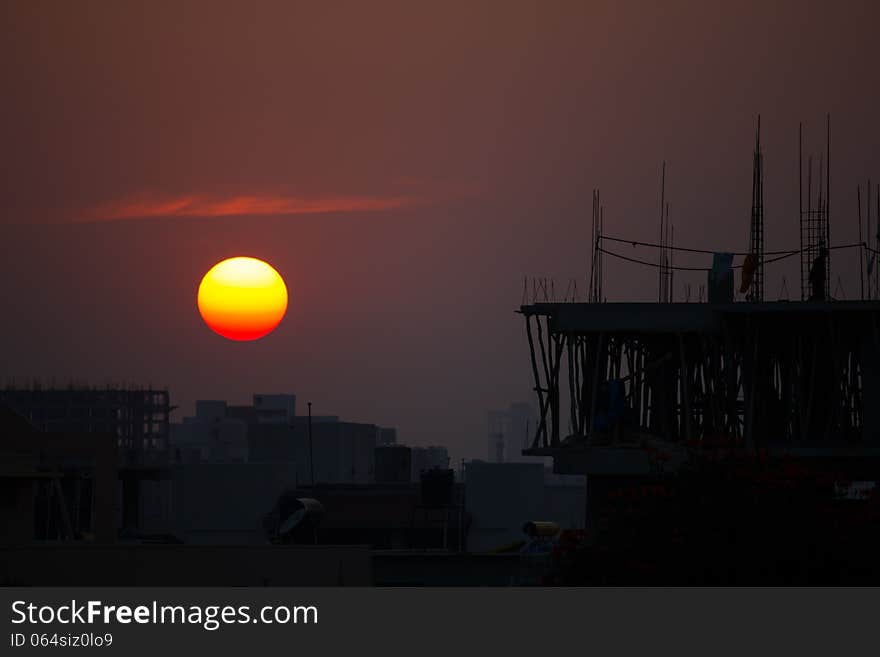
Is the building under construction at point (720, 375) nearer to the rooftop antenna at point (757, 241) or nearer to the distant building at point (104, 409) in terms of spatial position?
the rooftop antenna at point (757, 241)

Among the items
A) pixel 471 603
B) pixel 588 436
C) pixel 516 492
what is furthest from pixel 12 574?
pixel 516 492

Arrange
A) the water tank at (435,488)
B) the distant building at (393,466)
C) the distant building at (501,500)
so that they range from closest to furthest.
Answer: the water tank at (435,488), the distant building at (501,500), the distant building at (393,466)

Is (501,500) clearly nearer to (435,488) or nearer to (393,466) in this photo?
(393,466)

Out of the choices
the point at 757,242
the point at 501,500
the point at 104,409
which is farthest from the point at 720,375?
the point at 104,409

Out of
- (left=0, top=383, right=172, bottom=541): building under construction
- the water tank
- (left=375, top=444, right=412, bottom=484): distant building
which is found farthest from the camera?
(left=375, top=444, right=412, bottom=484): distant building

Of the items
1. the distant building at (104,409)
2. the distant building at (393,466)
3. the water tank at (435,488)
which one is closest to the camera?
the water tank at (435,488)

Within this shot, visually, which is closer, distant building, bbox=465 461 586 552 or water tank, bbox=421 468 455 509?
water tank, bbox=421 468 455 509

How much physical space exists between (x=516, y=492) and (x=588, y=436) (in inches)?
2126

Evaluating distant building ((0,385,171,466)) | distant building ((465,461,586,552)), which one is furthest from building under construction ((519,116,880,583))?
distant building ((0,385,171,466))

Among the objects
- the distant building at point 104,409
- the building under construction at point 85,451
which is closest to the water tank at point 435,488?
the building under construction at point 85,451

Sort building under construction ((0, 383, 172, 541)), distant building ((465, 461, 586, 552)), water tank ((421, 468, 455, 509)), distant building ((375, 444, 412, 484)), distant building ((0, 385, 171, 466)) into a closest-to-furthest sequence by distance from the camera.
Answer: building under construction ((0, 383, 172, 541)) < water tank ((421, 468, 455, 509)) < distant building ((465, 461, 586, 552)) < distant building ((375, 444, 412, 484)) < distant building ((0, 385, 171, 466))

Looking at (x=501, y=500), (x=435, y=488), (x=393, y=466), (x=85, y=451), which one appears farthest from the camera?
(x=393, y=466)

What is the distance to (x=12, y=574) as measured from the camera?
110 ft

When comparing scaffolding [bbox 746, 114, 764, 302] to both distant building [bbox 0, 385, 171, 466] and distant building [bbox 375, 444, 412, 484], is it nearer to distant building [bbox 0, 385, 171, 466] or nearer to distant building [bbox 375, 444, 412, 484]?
distant building [bbox 375, 444, 412, 484]
